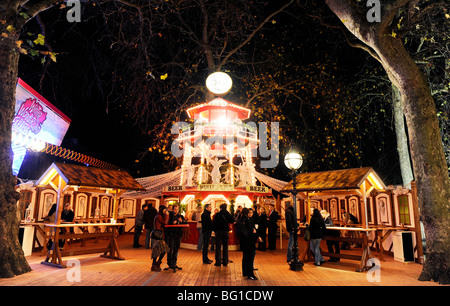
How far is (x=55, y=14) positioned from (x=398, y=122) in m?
16.4

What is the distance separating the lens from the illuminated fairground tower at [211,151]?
14727 mm

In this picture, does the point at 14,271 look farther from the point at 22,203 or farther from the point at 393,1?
the point at 393,1

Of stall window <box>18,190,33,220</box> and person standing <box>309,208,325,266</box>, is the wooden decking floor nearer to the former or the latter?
person standing <box>309,208,325,266</box>

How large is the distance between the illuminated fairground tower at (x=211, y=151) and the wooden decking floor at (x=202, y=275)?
458 cm

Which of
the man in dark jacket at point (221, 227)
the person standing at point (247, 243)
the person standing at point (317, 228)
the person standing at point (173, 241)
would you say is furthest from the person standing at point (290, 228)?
the person standing at point (173, 241)

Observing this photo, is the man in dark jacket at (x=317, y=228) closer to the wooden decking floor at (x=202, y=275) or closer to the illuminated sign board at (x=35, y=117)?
the wooden decking floor at (x=202, y=275)

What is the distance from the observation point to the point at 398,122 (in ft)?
50.9

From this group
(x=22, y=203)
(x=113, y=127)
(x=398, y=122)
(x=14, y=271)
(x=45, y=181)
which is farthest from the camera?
(x=113, y=127)

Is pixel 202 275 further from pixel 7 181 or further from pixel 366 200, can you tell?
pixel 366 200

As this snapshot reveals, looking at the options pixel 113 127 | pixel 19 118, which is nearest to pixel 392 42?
pixel 19 118

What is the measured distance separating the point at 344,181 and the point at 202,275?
5259mm

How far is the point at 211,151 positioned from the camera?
17328 millimetres

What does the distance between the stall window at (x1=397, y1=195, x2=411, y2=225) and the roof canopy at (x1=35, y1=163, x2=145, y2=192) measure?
33.6ft

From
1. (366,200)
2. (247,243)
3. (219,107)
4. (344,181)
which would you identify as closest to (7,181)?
(247,243)
